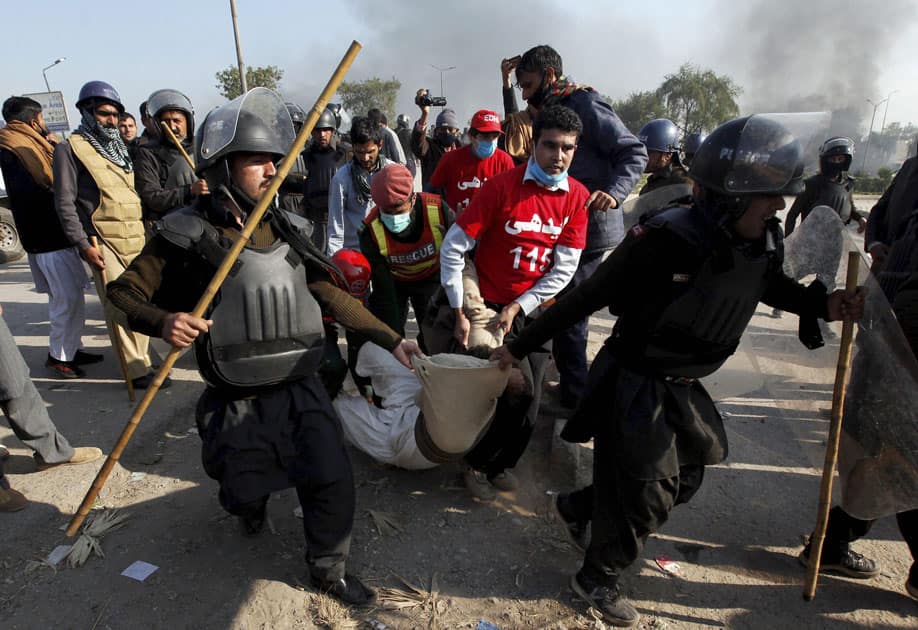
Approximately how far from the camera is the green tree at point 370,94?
63812 millimetres

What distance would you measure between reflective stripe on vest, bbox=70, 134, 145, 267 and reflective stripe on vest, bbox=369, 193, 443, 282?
2.22m

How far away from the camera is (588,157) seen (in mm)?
3650

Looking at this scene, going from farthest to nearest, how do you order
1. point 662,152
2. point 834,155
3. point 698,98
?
point 698,98 < point 834,155 < point 662,152

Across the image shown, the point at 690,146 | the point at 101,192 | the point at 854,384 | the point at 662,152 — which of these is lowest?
the point at 854,384

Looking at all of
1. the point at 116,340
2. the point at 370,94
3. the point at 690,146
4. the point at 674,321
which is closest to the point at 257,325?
the point at 674,321

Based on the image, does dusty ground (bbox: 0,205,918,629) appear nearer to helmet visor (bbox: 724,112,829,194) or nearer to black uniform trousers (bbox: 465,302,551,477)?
black uniform trousers (bbox: 465,302,551,477)

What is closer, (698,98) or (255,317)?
(255,317)

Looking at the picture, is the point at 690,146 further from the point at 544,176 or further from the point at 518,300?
the point at 518,300

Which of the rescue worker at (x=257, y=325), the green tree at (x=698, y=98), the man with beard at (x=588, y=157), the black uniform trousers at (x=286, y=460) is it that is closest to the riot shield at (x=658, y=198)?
the man with beard at (x=588, y=157)

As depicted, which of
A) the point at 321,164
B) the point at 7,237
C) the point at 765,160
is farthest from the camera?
the point at 7,237

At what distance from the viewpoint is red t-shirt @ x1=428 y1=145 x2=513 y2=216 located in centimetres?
470

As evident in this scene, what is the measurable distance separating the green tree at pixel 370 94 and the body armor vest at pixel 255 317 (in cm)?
6569

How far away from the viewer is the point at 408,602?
7.66 feet

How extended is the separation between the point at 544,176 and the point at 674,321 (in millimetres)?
1250
